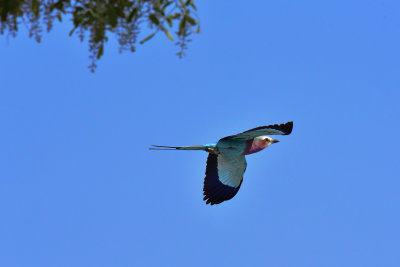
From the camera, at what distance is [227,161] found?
1227 centimetres

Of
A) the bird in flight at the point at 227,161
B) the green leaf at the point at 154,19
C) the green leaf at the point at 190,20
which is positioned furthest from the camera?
the bird in flight at the point at 227,161

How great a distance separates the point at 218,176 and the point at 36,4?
721 centimetres

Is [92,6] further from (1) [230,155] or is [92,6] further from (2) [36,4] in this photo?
(1) [230,155]

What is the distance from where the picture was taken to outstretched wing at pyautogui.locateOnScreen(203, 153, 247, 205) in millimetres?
12328

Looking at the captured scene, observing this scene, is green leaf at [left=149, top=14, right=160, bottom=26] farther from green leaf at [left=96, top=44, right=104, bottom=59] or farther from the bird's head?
the bird's head

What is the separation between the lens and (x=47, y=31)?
5.66 m

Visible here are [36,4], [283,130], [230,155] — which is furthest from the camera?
[230,155]

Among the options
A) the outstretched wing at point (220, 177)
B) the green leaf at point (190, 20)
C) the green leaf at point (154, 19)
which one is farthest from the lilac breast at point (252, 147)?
the green leaf at point (154, 19)

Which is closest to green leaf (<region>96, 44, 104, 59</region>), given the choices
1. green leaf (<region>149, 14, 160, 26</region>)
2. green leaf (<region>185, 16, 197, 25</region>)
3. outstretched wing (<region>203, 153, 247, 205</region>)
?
green leaf (<region>149, 14, 160, 26</region>)

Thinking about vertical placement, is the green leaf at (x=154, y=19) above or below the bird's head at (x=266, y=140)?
below

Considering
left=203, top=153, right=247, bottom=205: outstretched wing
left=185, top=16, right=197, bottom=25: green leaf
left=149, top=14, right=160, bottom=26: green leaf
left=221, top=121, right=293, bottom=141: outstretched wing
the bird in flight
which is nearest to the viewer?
left=149, top=14, right=160, bottom=26: green leaf

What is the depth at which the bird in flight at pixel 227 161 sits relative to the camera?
11.5 m

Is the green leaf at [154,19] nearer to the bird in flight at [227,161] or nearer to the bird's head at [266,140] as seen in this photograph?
the bird in flight at [227,161]

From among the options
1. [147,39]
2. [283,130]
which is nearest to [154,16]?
[147,39]
